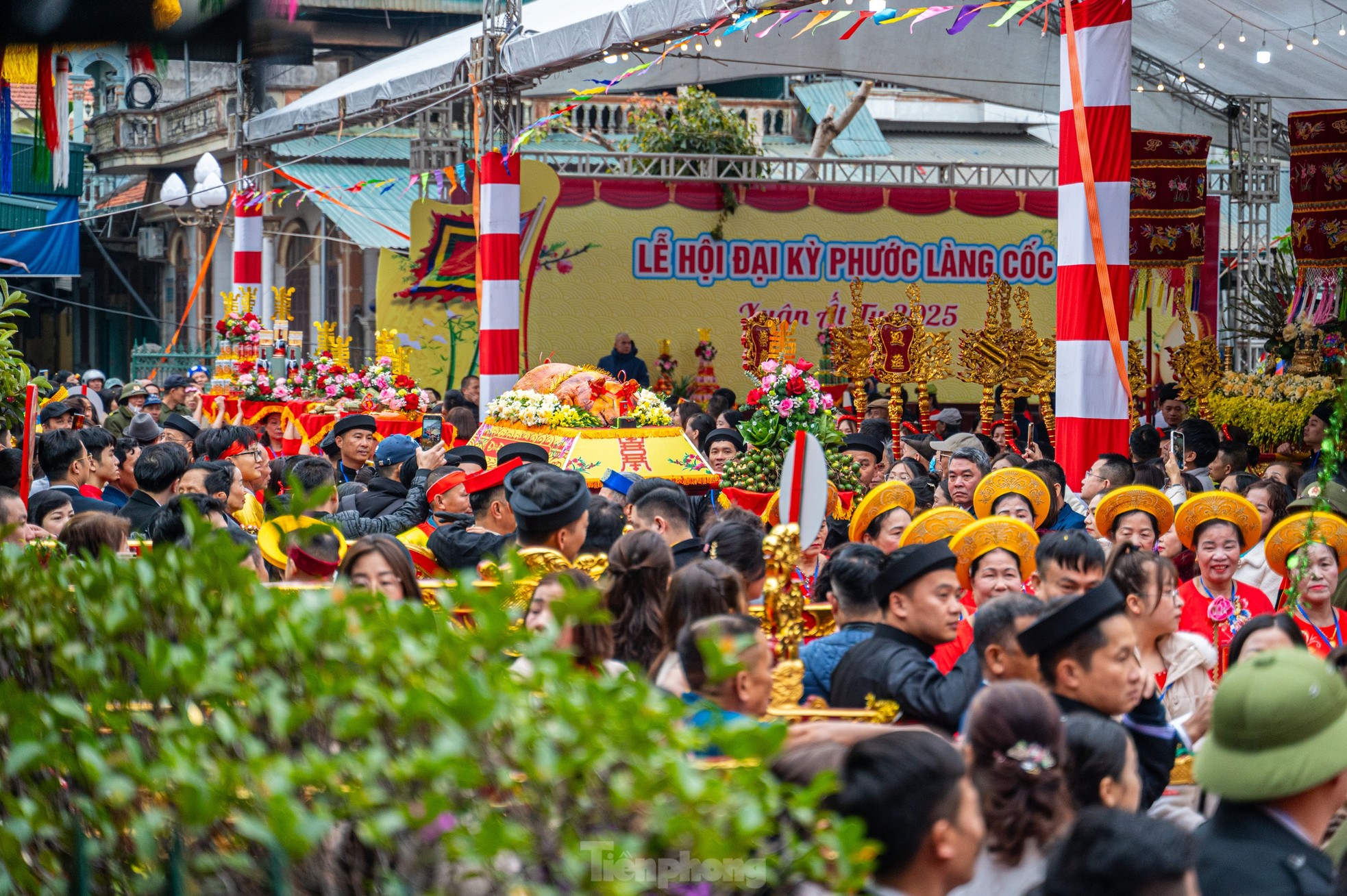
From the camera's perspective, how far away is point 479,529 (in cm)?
558

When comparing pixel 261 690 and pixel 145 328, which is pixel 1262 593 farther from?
pixel 145 328

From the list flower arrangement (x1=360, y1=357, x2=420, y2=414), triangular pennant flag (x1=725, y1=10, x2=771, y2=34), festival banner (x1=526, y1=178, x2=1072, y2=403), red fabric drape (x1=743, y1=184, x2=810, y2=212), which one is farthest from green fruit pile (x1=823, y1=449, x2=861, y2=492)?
red fabric drape (x1=743, y1=184, x2=810, y2=212)

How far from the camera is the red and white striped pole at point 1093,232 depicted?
24.3ft

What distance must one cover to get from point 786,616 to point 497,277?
791 centimetres

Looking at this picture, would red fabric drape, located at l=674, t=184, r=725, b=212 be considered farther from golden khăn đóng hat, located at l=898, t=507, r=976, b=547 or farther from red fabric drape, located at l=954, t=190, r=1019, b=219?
golden khăn đóng hat, located at l=898, t=507, r=976, b=547

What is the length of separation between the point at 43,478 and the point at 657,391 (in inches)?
321

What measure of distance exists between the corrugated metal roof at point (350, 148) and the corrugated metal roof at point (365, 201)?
6.9 inches

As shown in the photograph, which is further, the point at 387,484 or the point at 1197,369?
the point at 1197,369

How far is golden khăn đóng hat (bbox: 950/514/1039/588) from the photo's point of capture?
4.80 m

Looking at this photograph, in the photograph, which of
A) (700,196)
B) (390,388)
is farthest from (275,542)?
(700,196)

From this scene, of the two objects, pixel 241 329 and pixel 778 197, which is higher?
pixel 778 197

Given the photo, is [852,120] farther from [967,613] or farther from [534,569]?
[534,569]

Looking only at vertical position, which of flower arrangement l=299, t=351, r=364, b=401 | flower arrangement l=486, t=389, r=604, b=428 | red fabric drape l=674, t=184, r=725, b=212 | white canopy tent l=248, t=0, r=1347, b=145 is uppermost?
white canopy tent l=248, t=0, r=1347, b=145

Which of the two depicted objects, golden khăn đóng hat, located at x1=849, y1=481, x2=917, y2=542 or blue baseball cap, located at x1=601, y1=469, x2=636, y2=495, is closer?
golden khăn đóng hat, located at x1=849, y1=481, x2=917, y2=542
